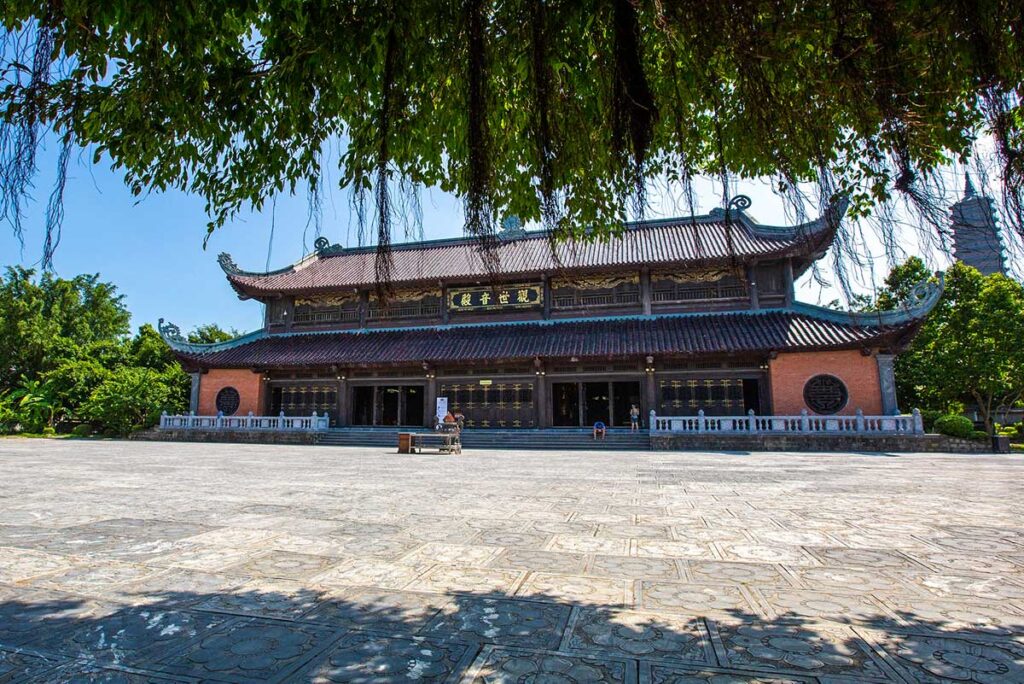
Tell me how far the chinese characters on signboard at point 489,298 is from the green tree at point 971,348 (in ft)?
42.3

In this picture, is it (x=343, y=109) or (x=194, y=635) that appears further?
(x=343, y=109)

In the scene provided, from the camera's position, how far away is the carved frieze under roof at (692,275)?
1888 centimetres

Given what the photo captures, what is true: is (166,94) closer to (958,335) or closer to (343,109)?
(343,109)

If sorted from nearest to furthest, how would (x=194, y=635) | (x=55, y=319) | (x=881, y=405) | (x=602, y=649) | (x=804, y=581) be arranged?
(x=602, y=649) → (x=194, y=635) → (x=804, y=581) → (x=881, y=405) → (x=55, y=319)

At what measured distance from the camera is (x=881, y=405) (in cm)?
1575

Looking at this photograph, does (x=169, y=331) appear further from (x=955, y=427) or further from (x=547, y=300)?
(x=955, y=427)

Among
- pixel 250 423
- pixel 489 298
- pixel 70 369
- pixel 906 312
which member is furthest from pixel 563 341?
pixel 70 369

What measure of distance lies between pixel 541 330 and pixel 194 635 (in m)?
17.9

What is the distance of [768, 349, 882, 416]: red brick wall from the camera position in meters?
15.9

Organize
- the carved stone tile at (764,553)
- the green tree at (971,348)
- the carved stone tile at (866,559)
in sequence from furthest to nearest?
the green tree at (971,348) < the carved stone tile at (764,553) < the carved stone tile at (866,559)

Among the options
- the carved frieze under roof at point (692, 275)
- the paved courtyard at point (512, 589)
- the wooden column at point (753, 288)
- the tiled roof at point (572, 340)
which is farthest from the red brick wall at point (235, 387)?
the wooden column at point (753, 288)

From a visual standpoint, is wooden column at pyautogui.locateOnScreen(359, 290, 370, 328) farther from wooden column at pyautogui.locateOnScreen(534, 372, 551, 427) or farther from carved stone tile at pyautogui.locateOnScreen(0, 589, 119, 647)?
carved stone tile at pyautogui.locateOnScreen(0, 589, 119, 647)

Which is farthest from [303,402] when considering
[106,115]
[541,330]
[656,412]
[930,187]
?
[930,187]

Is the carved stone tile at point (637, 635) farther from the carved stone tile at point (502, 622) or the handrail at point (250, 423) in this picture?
the handrail at point (250, 423)
